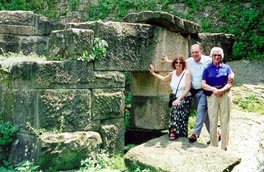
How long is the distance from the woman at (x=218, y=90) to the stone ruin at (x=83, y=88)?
33.9 inches

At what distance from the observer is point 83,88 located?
5074mm

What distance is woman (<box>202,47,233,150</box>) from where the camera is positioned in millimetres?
5406

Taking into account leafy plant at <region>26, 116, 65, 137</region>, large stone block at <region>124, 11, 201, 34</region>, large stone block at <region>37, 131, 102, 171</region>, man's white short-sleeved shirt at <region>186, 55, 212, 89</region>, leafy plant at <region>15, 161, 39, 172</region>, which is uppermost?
large stone block at <region>124, 11, 201, 34</region>

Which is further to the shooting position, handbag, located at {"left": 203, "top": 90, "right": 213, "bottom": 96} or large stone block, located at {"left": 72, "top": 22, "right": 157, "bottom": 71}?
handbag, located at {"left": 203, "top": 90, "right": 213, "bottom": 96}

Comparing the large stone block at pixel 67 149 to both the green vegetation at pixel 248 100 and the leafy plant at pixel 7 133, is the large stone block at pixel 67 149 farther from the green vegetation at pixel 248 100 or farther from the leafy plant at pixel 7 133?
the green vegetation at pixel 248 100

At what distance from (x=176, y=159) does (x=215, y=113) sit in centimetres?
92

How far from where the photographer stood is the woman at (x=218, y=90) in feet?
17.7

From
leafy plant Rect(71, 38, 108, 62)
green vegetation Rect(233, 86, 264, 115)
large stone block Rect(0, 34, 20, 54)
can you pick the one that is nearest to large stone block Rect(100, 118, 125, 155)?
leafy plant Rect(71, 38, 108, 62)

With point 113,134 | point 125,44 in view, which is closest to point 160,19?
point 125,44

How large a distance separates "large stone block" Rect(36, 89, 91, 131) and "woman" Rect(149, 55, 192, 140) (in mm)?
1118

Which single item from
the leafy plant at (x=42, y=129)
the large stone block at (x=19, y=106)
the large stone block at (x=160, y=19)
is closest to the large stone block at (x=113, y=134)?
the leafy plant at (x=42, y=129)

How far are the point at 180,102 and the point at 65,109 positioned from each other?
1498 mm

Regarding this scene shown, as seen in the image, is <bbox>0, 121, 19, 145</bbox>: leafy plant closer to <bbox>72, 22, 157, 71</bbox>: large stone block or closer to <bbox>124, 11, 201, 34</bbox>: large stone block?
<bbox>72, 22, 157, 71</bbox>: large stone block

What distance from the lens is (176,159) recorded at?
491cm
